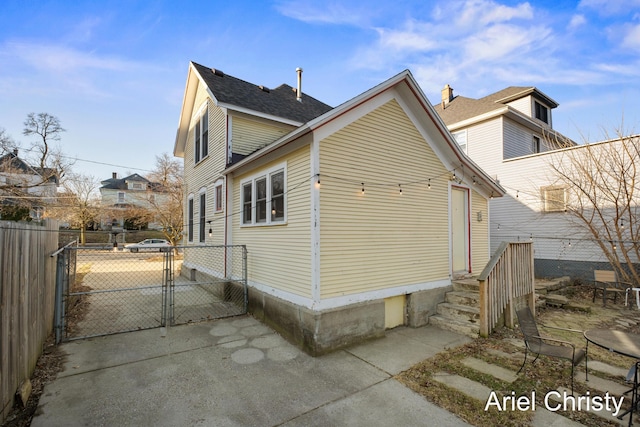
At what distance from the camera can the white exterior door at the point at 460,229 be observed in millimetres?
8188

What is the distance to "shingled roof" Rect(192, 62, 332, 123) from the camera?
361 inches

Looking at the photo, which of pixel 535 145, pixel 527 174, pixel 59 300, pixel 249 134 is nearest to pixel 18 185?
pixel 249 134

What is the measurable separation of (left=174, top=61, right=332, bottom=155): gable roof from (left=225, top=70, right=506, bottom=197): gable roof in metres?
2.36

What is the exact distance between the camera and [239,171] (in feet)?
26.5

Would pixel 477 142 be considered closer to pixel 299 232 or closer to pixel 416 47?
pixel 416 47

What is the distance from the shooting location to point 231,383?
4.05m

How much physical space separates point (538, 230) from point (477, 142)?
211 inches

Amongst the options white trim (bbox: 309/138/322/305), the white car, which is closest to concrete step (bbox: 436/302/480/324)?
white trim (bbox: 309/138/322/305)

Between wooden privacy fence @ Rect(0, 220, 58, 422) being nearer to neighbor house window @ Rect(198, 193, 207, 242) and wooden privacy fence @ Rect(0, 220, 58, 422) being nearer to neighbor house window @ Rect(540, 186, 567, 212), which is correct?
neighbor house window @ Rect(198, 193, 207, 242)

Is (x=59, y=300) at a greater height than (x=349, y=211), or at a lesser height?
lesser

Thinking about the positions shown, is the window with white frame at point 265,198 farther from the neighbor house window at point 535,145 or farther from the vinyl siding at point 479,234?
the neighbor house window at point 535,145

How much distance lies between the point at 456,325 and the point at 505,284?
148cm

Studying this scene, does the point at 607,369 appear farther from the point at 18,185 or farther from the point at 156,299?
the point at 18,185

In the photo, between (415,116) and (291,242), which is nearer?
(291,242)
